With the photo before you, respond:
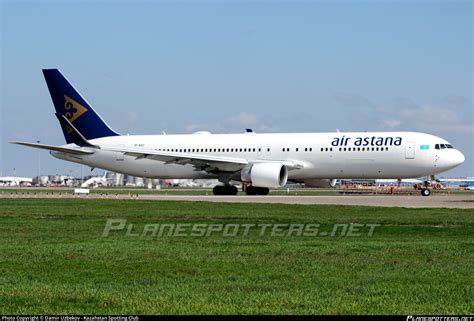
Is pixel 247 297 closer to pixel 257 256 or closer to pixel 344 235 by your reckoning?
pixel 257 256

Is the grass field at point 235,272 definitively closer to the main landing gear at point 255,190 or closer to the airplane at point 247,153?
the airplane at point 247,153

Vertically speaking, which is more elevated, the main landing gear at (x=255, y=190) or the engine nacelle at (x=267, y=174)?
the engine nacelle at (x=267, y=174)

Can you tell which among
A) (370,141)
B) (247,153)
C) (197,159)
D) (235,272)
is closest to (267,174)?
(247,153)

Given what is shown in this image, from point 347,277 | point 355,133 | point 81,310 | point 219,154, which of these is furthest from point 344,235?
point 219,154

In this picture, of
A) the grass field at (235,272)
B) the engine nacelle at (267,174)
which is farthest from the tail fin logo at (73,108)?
the grass field at (235,272)

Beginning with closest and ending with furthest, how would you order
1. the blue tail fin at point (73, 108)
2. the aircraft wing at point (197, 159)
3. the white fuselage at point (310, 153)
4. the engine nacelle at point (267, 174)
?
the white fuselage at point (310, 153), the engine nacelle at point (267, 174), the aircraft wing at point (197, 159), the blue tail fin at point (73, 108)

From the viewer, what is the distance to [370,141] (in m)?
54.3

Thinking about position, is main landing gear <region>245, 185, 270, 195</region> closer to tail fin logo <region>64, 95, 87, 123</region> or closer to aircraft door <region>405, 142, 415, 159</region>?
aircraft door <region>405, 142, 415, 159</region>

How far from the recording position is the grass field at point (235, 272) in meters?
11.5

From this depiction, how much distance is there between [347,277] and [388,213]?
64.3 ft

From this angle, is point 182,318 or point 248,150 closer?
point 182,318

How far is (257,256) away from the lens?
17312mm

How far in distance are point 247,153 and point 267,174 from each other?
15.3 feet

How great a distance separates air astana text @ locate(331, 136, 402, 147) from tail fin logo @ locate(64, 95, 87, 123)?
67.3 feet
